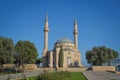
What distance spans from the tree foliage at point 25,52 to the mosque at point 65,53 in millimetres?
11436

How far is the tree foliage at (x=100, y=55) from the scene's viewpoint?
54.1 meters

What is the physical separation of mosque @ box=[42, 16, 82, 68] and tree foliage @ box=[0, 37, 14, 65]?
21684 millimetres

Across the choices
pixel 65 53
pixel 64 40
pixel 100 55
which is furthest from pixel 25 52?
pixel 64 40

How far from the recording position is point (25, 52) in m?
48.7

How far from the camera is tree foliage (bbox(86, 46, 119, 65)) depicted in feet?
177

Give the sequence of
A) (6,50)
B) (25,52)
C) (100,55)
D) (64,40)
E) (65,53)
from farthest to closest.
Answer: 1. (64,40)
2. (65,53)
3. (100,55)
4. (25,52)
5. (6,50)

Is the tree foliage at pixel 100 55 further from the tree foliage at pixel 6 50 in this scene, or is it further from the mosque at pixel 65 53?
the tree foliage at pixel 6 50

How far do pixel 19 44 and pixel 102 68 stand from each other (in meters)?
19.4

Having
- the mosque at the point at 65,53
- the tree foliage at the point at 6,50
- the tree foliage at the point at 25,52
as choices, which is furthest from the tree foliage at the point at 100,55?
the tree foliage at the point at 6,50

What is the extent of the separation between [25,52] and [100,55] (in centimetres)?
1831

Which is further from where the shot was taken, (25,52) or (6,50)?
(25,52)

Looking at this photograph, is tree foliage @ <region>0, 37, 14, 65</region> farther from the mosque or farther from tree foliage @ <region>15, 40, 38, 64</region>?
the mosque

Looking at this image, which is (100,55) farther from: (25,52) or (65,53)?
(25,52)

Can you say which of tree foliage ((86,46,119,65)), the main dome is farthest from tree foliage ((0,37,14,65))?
the main dome
